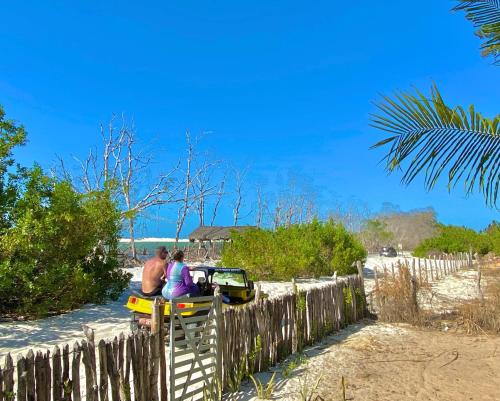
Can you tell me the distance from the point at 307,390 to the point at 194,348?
5.19ft

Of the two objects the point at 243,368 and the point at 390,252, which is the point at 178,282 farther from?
the point at 390,252

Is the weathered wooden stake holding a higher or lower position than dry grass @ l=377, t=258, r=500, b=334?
higher

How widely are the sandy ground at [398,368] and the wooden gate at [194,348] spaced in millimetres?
440

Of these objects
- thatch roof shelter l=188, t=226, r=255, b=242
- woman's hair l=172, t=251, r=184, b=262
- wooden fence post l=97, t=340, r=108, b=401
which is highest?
thatch roof shelter l=188, t=226, r=255, b=242

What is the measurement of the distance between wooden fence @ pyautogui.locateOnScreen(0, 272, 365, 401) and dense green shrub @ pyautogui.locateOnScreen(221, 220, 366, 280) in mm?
7671

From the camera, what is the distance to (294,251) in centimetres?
1775

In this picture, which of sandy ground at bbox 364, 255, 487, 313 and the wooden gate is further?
sandy ground at bbox 364, 255, 487, 313

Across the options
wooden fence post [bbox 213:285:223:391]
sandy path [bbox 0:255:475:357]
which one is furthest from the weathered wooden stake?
sandy path [bbox 0:255:475:357]

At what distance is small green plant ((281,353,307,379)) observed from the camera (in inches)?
229

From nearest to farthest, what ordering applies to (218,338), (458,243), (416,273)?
1. (218,338)
2. (416,273)
3. (458,243)

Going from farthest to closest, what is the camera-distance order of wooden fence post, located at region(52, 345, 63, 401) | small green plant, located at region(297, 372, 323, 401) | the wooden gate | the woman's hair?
the woman's hair
small green plant, located at region(297, 372, 323, 401)
the wooden gate
wooden fence post, located at region(52, 345, 63, 401)

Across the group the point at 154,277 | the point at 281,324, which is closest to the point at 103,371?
the point at 281,324

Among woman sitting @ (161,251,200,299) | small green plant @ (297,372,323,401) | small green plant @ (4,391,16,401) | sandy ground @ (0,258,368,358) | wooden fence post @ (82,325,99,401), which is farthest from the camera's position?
sandy ground @ (0,258,368,358)

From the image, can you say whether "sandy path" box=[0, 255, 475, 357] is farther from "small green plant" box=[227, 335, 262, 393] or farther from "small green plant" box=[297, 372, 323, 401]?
"small green plant" box=[297, 372, 323, 401]
